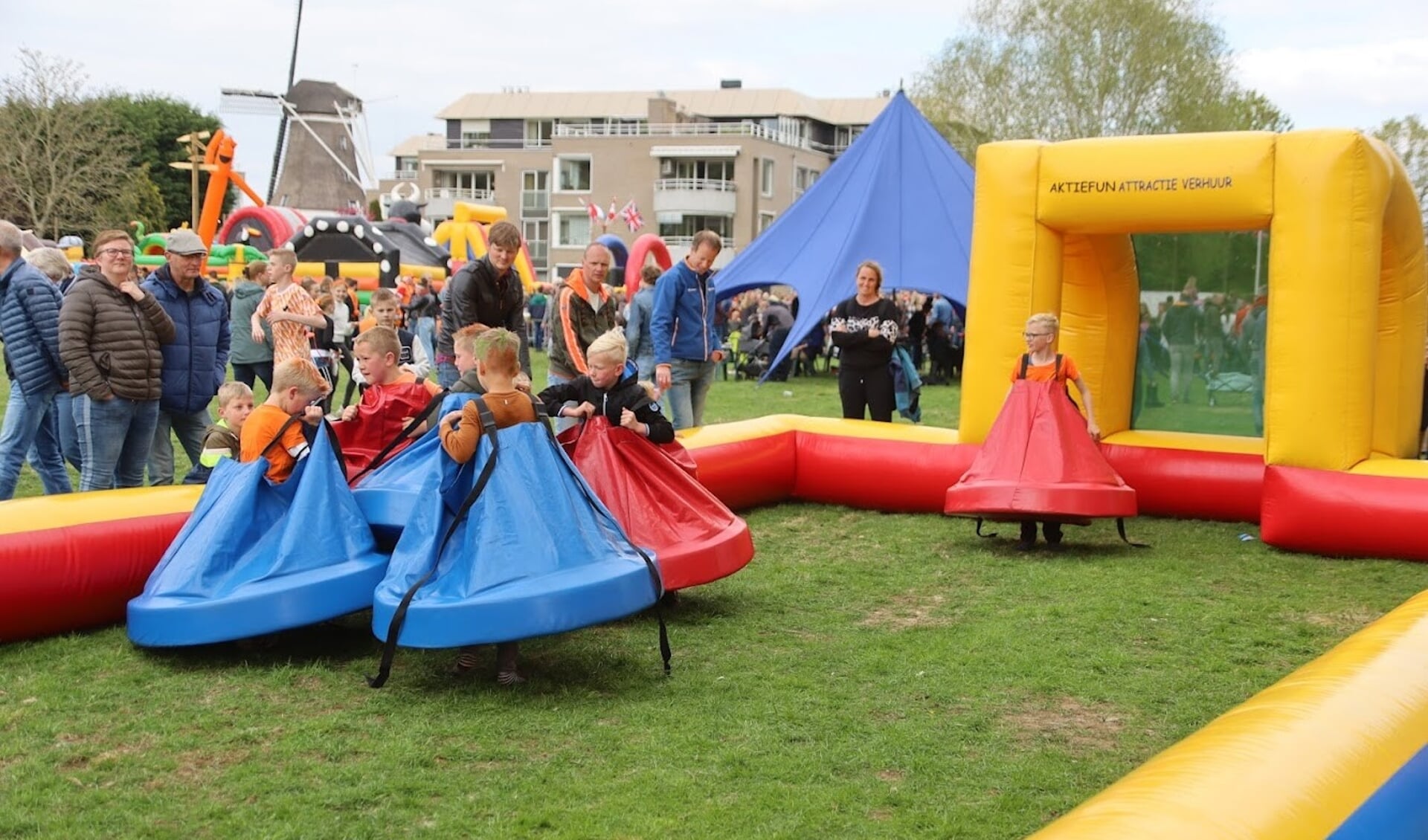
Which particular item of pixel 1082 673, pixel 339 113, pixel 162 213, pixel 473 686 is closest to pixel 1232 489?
pixel 1082 673

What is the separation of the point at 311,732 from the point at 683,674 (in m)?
1.53

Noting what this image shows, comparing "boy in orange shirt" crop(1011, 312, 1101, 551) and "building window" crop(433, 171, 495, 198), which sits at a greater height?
"building window" crop(433, 171, 495, 198)

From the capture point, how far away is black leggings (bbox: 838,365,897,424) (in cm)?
1080

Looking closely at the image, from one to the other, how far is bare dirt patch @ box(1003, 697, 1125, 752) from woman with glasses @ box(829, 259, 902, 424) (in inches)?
209

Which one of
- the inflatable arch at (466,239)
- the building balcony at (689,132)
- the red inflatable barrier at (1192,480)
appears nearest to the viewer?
the red inflatable barrier at (1192,480)

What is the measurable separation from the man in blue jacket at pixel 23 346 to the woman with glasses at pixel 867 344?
5.36m

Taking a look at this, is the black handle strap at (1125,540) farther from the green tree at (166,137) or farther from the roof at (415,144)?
the roof at (415,144)

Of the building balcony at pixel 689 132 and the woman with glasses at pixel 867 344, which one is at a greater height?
the building balcony at pixel 689 132

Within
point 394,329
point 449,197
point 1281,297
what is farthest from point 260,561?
point 449,197

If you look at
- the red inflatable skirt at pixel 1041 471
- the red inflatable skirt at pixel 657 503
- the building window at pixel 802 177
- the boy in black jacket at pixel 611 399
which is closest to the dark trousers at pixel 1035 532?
the red inflatable skirt at pixel 1041 471

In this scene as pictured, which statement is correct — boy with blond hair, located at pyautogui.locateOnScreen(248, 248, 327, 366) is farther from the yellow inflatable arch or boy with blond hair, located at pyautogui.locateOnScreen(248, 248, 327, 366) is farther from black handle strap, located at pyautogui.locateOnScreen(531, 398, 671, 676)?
black handle strap, located at pyautogui.locateOnScreen(531, 398, 671, 676)

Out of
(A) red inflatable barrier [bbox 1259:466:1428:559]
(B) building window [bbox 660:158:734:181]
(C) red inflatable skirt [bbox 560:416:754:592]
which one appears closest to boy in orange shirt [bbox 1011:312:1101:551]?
(A) red inflatable barrier [bbox 1259:466:1428:559]

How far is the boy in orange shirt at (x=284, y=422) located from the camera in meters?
6.00

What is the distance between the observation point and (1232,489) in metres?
9.27
